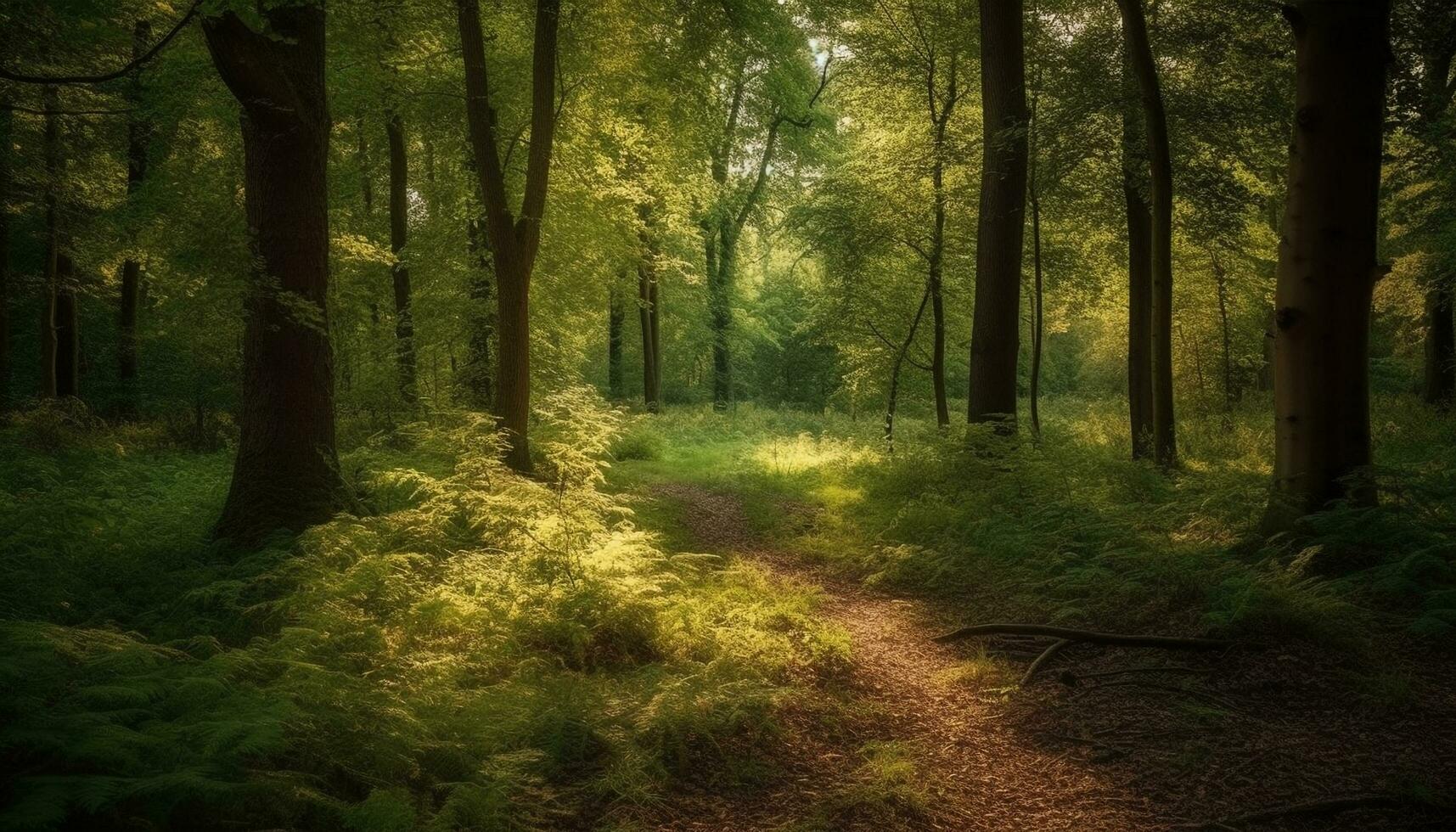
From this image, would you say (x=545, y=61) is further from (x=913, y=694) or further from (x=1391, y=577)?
(x=1391, y=577)

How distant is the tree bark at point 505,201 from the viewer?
35.2ft

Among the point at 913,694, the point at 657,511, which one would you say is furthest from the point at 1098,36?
the point at 913,694

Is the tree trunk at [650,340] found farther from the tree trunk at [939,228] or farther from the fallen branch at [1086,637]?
the fallen branch at [1086,637]

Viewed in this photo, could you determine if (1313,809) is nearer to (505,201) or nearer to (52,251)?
(505,201)

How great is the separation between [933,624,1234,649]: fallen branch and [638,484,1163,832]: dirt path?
0.85ft

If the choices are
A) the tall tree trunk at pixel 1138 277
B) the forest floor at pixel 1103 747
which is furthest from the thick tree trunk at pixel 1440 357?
the forest floor at pixel 1103 747

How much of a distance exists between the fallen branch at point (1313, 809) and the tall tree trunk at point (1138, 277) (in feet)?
33.2

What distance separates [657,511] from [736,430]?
12.7 meters

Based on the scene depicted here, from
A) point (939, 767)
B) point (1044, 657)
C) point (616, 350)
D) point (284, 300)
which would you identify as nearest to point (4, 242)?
point (284, 300)

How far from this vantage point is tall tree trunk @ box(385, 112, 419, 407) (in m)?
15.8

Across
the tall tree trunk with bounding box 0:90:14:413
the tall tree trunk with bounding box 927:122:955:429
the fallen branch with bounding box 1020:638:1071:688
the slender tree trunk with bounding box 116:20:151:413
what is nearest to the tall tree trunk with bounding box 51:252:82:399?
the tall tree trunk with bounding box 0:90:14:413

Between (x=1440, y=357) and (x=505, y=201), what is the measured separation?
20.5 m

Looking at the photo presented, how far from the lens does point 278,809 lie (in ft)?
9.62

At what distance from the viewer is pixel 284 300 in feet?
24.5
